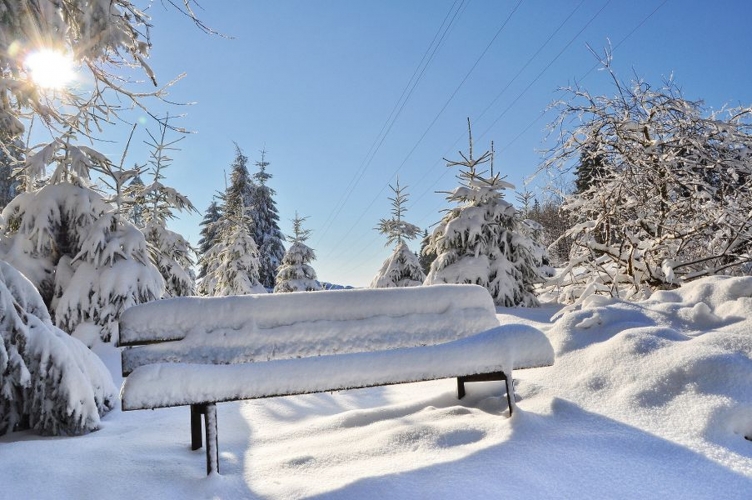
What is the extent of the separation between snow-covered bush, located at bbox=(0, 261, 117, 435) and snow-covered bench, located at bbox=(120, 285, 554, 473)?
1.33m

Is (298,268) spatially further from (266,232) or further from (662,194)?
(662,194)

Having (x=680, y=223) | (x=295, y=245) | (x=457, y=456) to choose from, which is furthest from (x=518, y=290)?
(x=295, y=245)

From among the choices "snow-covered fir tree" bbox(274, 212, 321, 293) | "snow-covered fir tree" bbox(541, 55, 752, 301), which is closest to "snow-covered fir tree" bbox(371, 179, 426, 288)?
"snow-covered fir tree" bbox(274, 212, 321, 293)

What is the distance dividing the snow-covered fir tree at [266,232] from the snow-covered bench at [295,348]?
96.4 ft

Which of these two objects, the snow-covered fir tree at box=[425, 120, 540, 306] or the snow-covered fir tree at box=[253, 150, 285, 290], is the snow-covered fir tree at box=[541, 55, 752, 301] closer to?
the snow-covered fir tree at box=[425, 120, 540, 306]

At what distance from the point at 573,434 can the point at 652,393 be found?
0.76m

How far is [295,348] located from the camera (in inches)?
110

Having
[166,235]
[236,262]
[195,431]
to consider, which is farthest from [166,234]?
[195,431]

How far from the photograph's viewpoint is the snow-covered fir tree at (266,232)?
31.7m

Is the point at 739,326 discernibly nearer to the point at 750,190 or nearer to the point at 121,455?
the point at 750,190

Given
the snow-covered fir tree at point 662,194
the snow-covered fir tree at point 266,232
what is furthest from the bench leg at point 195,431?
the snow-covered fir tree at point 266,232

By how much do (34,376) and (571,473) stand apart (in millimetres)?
3835

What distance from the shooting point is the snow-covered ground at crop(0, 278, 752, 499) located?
2.12 metres

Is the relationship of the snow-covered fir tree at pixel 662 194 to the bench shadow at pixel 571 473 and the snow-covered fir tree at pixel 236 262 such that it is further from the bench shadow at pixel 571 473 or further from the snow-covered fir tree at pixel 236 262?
the snow-covered fir tree at pixel 236 262
